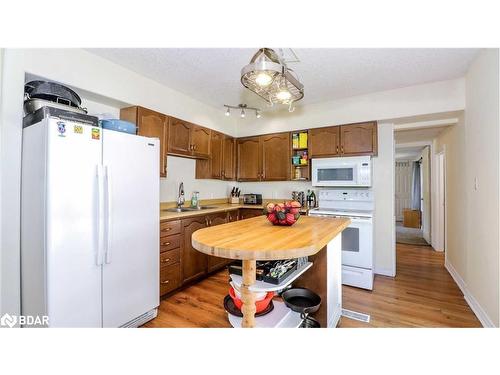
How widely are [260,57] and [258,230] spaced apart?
3.49 ft

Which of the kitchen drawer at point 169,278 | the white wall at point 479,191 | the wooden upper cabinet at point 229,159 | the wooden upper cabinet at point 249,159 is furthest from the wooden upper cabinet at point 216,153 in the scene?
the white wall at point 479,191

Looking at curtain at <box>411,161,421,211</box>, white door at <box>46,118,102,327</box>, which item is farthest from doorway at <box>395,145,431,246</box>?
white door at <box>46,118,102,327</box>

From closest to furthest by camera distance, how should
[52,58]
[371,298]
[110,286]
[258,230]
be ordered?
1. [258,230]
2. [110,286]
3. [52,58]
4. [371,298]

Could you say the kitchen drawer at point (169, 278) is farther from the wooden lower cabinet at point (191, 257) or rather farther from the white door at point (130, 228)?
the white door at point (130, 228)

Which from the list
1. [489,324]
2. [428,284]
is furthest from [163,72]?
[428,284]

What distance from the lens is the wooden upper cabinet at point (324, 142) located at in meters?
3.27

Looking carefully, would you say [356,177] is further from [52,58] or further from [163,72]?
[52,58]

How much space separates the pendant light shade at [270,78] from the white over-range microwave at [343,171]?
1.80 m

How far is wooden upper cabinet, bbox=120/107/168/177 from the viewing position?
250cm

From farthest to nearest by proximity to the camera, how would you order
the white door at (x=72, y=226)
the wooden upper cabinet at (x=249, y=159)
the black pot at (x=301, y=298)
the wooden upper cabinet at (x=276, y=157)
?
the wooden upper cabinet at (x=249, y=159), the wooden upper cabinet at (x=276, y=157), the black pot at (x=301, y=298), the white door at (x=72, y=226)

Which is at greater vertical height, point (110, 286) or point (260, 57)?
point (260, 57)

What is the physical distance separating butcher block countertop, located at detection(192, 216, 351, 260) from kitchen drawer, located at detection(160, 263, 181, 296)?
1261 millimetres

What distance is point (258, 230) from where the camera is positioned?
4.93ft
